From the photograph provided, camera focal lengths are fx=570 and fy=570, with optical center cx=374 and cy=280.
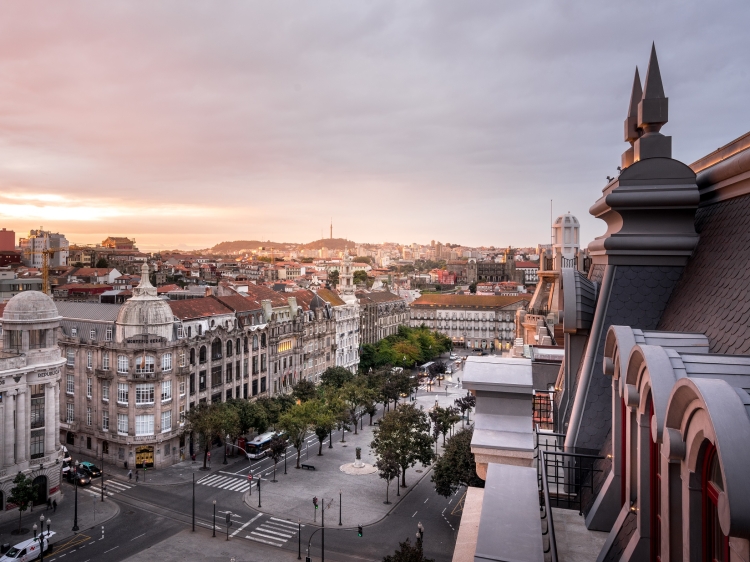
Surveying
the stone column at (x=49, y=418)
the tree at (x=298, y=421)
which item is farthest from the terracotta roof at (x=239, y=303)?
the stone column at (x=49, y=418)

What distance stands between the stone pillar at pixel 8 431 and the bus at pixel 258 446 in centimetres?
2091

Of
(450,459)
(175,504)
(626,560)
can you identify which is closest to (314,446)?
(175,504)

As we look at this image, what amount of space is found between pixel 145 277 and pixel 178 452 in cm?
1783

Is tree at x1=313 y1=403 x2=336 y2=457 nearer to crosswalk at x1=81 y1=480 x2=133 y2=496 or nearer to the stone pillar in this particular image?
crosswalk at x1=81 y1=480 x2=133 y2=496

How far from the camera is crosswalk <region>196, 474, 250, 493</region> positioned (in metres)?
49.1

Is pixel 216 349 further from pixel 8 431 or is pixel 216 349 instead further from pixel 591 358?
pixel 591 358

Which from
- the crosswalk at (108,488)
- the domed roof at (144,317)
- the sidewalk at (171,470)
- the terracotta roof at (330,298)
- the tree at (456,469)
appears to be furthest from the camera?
the terracotta roof at (330,298)

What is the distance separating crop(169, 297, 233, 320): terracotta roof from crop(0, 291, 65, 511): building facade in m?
14.5

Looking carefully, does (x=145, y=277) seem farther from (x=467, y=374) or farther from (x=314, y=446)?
(x=467, y=374)

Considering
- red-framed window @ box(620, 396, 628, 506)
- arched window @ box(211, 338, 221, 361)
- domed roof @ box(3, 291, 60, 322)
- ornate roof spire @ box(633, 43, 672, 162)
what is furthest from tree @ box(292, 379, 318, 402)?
red-framed window @ box(620, 396, 628, 506)

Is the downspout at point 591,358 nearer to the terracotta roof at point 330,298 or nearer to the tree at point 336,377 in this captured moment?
the tree at point 336,377

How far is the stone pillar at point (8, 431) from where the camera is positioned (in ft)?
138

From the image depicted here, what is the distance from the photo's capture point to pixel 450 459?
4275 centimetres

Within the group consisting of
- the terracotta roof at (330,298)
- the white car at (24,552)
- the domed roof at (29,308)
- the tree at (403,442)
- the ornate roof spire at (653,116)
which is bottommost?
the white car at (24,552)
